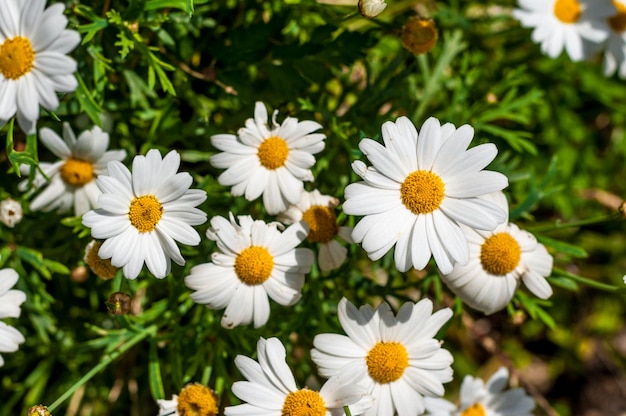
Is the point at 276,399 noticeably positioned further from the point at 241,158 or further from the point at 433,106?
the point at 433,106

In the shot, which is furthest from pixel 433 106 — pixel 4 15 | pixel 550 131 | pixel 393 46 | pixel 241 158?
pixel 4 15

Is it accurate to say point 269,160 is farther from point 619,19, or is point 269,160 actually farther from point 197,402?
point 619,19

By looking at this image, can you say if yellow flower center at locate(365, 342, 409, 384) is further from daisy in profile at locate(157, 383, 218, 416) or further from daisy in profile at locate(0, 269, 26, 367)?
daisy in profile at locate(0, 269, 26, 367)

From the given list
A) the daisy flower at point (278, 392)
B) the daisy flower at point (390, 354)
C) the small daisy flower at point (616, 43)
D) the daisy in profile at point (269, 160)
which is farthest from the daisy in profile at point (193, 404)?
the small daisy flower at point (616, 43)

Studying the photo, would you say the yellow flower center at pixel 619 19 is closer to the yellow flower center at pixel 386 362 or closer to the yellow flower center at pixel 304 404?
the yellow flower center at pixel 386 362

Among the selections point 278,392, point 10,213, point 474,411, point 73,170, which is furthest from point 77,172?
point 474,411

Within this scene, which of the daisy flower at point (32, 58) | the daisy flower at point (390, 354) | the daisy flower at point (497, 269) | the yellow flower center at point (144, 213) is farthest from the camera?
the daisy flower at point (497, 269)
